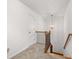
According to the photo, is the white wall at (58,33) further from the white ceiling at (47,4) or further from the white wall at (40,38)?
the white ceiling at (47,4)

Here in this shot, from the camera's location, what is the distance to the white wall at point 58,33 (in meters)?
7.11

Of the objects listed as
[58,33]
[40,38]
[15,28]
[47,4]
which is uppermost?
[47,4]

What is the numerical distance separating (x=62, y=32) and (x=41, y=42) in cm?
168

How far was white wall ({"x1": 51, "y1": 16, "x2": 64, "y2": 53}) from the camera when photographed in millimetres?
7113

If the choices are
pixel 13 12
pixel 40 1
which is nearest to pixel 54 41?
pixel 40 1

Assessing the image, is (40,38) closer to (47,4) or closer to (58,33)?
(58,33)

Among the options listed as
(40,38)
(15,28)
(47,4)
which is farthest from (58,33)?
(15,28)

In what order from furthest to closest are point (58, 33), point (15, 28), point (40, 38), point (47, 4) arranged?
point (58, 33) < point (40, 38) < point (47, 4) < point (15, 28)

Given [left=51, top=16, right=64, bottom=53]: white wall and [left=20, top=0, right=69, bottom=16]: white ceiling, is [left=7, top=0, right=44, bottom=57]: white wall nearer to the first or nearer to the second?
[left=20, top=0, right=69, bottom=16]: white ceiling

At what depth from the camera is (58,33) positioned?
7.21m
